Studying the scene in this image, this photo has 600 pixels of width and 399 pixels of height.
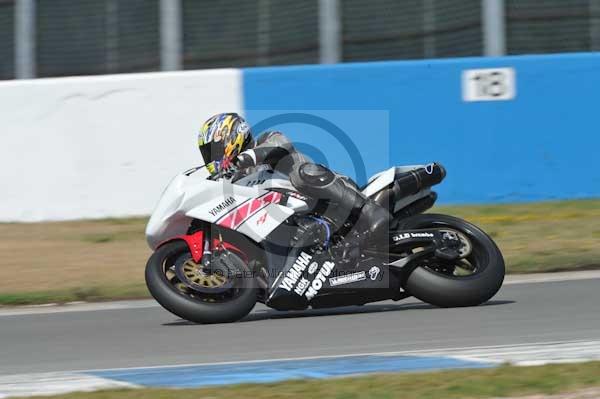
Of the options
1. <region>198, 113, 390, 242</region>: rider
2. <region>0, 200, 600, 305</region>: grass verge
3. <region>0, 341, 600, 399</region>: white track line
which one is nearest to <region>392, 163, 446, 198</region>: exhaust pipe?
<region>198, 113, 390, 242</region>: rider

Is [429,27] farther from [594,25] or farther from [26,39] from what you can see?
[26,39]

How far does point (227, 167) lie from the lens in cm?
725

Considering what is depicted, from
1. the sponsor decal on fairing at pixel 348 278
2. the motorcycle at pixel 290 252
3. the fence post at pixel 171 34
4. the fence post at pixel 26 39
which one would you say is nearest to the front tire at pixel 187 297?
the motorcycle at pixel 290 252

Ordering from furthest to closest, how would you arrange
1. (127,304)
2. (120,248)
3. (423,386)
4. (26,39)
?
(26,39) → (120,248) → (127,304) → (423,386)

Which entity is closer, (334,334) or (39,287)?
(334,334)

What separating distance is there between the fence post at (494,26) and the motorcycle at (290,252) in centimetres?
566

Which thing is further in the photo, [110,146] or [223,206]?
[110,146]

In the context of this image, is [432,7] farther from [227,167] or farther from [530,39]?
[227,167]

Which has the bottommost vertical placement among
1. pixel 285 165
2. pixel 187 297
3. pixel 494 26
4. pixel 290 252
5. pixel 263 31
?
pixel 187 297

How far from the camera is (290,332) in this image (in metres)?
6.91

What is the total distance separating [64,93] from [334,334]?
6.45m

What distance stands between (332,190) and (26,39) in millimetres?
7845

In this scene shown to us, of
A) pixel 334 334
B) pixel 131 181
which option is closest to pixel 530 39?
pixel 131 181

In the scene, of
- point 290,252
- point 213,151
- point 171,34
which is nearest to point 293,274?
point 290,252
